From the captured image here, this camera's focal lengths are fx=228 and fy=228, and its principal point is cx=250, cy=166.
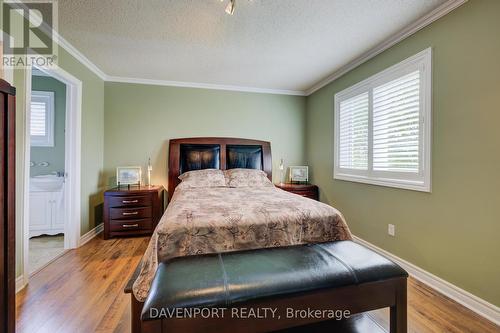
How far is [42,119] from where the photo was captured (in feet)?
11.7

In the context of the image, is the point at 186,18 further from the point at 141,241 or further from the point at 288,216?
the point at 141,241

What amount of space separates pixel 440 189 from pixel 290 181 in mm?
2401

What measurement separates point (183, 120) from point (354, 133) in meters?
2.70

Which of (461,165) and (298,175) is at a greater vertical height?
(461,165)

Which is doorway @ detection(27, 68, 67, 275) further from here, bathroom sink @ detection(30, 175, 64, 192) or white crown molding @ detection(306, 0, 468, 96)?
white crown molding @ detection(306, 0, 468, 96)

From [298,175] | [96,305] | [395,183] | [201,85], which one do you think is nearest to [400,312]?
[395,183]

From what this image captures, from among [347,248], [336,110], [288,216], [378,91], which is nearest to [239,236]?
[288,216]

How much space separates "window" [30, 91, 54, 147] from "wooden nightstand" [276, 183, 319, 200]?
12.4ft

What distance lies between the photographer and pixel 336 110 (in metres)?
3.48

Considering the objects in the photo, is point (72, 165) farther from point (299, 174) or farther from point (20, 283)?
point (299, 174)

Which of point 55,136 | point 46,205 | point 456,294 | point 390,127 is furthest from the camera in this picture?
point 55,136

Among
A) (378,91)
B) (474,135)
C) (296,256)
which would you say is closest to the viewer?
(296,256)

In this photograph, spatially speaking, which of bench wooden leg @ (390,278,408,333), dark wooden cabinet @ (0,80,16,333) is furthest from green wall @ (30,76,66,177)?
bench wooden leg @ (390,278,408,333)

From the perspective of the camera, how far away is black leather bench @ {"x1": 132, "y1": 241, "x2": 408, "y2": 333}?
1102mm
